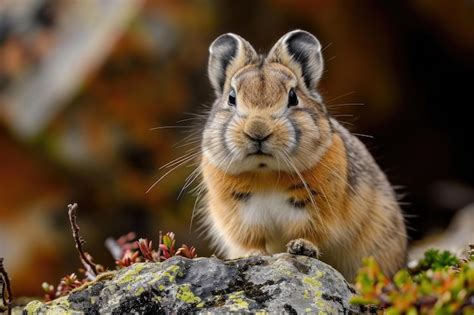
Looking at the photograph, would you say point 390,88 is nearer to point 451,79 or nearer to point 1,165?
point 451,79

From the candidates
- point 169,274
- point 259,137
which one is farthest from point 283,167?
point 169,274

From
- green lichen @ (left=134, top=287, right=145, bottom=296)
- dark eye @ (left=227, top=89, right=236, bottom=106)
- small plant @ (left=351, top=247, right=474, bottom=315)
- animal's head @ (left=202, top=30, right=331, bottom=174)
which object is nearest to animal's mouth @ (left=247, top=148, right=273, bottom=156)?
animal's head @ (left=202, top=30, right=331, bottom=174)

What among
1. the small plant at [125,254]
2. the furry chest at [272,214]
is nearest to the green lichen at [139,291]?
the small plant at [125,254]

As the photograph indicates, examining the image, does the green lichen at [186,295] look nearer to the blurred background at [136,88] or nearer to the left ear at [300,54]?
the left ear at [300,54]

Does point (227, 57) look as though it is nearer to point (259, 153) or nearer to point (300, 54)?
point (300, 54)

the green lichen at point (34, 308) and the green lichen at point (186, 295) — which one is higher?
the green lichen at point (186, 295)

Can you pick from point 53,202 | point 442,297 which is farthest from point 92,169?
point 442,297

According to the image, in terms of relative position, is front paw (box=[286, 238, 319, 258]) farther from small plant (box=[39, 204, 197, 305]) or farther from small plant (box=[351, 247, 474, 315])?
small plant (box=[351, 247, 474, 315])
